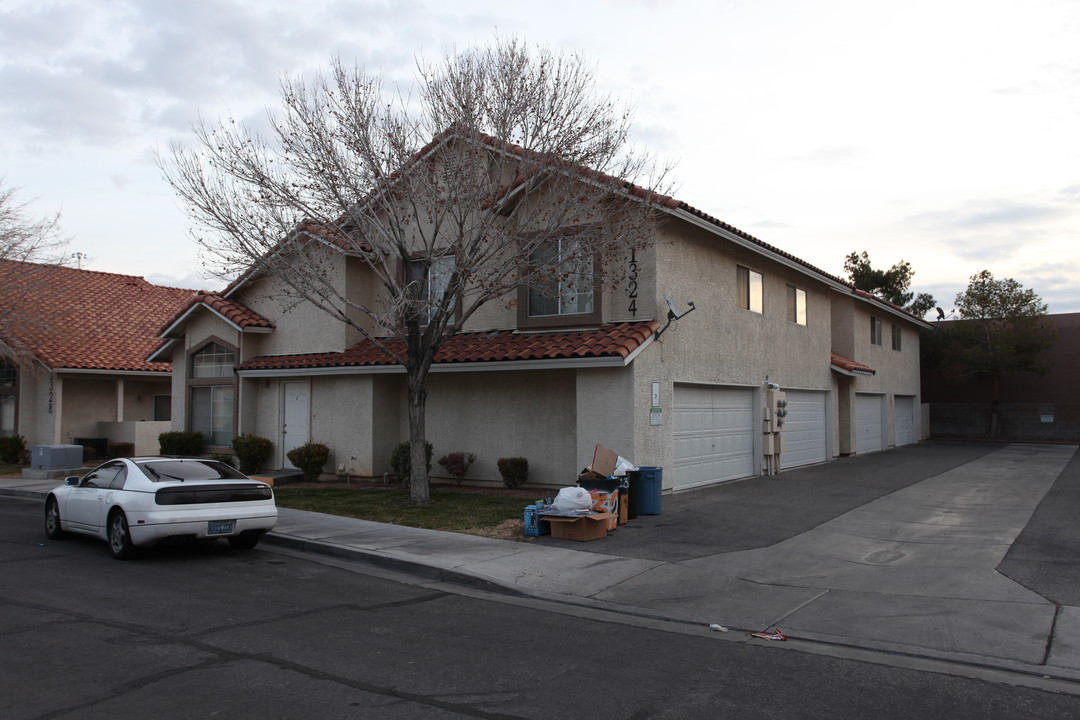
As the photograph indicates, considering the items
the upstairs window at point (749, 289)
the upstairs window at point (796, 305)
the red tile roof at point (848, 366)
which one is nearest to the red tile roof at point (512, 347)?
the upstairs window at point (749, 289)

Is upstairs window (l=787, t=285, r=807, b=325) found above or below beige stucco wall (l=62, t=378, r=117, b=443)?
above

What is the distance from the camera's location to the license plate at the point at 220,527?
33.6ft

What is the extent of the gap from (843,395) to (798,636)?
20438 mm

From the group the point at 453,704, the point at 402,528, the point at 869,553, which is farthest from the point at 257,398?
the point at 453,704

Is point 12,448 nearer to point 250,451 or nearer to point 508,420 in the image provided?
point 250,451

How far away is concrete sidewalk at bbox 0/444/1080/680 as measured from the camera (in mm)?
7172

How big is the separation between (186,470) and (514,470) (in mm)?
6664

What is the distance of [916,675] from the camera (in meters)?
6.10

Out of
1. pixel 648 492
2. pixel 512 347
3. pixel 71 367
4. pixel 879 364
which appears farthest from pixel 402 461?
pixel 879 364

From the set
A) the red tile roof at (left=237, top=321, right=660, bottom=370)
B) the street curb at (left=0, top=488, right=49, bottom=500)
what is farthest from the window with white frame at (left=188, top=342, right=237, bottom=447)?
the street curb at (left=0, top=488, right=49, bottom=500)

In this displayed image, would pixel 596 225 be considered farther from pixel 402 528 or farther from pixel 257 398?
pixel 257 398

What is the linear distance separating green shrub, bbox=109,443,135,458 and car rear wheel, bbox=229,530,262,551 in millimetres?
14646

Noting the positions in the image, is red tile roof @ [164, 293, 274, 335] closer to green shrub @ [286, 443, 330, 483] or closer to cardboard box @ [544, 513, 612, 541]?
green shrub @ [286, 443, 330, 483]

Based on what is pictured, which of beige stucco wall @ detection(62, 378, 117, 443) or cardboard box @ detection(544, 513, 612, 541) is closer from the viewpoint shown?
cardboard box @ detection(544, 513, 612, 541)
